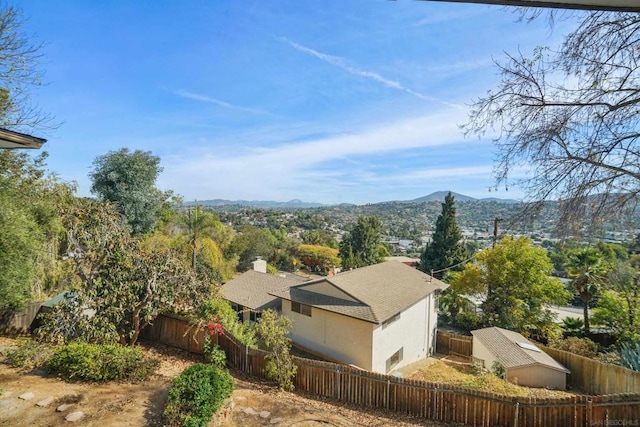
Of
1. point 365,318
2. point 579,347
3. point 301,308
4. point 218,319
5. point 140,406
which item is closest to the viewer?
point 140,406

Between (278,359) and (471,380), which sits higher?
(278,359)

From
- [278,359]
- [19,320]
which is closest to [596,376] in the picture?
[278,359]

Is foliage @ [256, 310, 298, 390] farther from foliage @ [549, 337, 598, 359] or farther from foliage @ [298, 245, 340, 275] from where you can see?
foliage @ [298, 245, 340, 275]

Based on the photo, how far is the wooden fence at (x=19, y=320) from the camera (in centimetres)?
1241

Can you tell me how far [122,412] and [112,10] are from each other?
911 cm

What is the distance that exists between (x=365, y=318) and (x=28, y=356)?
10.6 metres

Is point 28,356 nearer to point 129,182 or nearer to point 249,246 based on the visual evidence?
point 129,182

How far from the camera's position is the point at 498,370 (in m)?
13.9

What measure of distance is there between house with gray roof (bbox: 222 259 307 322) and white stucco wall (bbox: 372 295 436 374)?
20.8ft

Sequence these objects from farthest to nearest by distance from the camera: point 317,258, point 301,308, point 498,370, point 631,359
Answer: point 317,258 < point 301,308 < point 498,370 < point 631,359

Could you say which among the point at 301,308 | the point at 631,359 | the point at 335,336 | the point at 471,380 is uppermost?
the point at 301,308

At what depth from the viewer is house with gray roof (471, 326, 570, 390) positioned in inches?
530

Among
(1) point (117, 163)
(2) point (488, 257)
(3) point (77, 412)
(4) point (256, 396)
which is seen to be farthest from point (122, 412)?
(2) point (488, 257)

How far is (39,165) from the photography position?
13586mm
